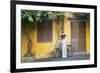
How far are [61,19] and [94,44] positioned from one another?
0.47 metres

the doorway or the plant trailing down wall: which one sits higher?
the plant trailing down wall

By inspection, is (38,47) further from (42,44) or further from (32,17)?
(32,17)

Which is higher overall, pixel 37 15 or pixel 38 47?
pixel 37 15

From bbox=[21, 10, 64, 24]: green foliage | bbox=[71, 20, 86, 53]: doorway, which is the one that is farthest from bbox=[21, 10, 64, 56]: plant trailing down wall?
bbox=[71, 20, 86, 53]: doorway

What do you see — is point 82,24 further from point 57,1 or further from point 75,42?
point 57,1

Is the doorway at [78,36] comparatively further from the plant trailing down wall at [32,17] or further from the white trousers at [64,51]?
the plant trailing down wall at [32,17]

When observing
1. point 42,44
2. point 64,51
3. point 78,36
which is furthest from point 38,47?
point 78,36

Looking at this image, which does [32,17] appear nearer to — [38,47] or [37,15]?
[37,15]

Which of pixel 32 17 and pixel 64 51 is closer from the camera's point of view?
pixel 32 17

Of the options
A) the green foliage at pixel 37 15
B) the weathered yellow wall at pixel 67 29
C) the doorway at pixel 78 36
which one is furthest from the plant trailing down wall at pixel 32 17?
the doorway at pixel 78 36

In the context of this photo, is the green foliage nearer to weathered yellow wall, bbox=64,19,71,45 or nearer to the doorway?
weathered yellow wall, bbox=64,19,71,45

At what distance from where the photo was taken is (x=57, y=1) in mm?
2018

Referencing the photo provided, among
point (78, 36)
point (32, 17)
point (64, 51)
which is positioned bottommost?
point (64, 51)

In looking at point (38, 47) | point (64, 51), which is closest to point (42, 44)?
point (38, 47)
